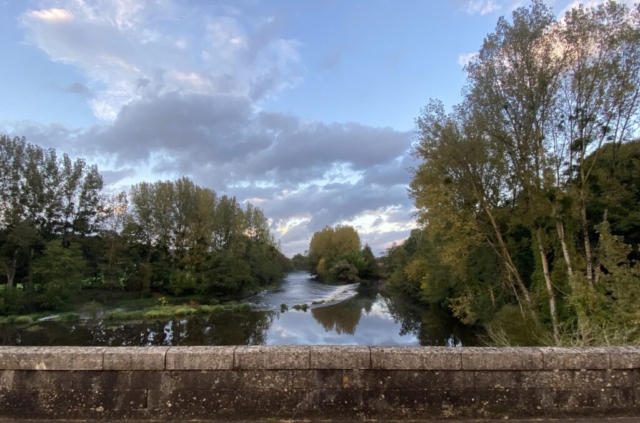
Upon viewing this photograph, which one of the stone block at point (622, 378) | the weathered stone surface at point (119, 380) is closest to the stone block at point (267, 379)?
the weathered stone surface at point (119, 380)

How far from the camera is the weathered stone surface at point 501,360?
3576mm

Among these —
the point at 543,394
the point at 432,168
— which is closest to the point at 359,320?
the point at 432,168

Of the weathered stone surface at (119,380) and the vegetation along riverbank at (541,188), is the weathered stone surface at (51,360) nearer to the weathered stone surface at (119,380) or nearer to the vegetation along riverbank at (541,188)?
the weathered stone surface at (119,380)

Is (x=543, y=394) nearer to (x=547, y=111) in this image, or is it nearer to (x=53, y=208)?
(x=547, y=111)

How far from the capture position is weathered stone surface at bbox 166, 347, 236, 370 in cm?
358

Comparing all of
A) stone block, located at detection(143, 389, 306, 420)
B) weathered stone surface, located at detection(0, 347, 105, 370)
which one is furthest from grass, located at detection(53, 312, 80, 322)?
stone block, located at detection(143, 389, 306, 420)

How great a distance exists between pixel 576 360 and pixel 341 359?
2.11 m

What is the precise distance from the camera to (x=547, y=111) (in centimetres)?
1548

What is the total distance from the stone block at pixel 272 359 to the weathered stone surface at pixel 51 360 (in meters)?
1.28

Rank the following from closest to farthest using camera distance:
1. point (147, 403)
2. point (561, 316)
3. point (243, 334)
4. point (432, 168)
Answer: point (147, 403) < point (561, 316) < point (432, 168) < point (243, 334)

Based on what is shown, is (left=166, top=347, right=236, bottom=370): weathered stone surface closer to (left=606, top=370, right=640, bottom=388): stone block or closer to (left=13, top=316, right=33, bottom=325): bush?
(left=606, top=370, right=640, bottom=388): stone block

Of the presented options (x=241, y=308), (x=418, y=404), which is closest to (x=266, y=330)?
(x=241, y=308)

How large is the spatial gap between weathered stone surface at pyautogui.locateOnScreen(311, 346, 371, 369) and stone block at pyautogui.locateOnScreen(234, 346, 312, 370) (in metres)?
0.10

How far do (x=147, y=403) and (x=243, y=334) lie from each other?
70.5ft
